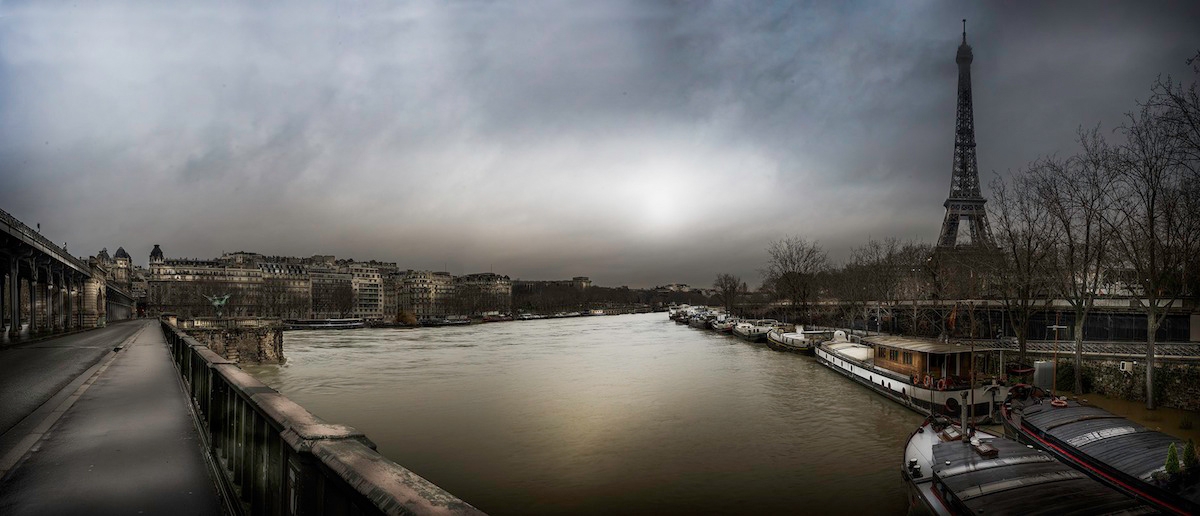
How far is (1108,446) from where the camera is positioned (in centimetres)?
1251

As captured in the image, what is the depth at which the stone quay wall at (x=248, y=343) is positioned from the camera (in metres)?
47.9

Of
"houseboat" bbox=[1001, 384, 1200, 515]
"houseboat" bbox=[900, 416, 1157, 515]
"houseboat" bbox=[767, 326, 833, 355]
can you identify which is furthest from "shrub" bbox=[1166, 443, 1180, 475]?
"houseboat" bbox=[767, 326, 833, 355]

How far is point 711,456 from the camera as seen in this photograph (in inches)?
701

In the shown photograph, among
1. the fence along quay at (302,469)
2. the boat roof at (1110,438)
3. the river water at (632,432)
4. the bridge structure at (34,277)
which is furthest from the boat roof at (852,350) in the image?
the bridge structure at (34,277)

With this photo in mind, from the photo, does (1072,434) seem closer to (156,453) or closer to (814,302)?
(156,453)

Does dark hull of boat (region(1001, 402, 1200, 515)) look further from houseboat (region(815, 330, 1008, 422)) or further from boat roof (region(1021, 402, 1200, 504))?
houseboat (region(815, 330, 1008, 422))

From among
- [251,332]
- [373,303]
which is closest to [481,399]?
[251,332]

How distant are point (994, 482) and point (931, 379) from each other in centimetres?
1324

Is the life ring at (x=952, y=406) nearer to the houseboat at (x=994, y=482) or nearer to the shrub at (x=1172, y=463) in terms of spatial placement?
the houseboat at (x=994, y=482)

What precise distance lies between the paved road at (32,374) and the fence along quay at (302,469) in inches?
227

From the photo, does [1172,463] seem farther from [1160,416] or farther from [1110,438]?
[1160,416]

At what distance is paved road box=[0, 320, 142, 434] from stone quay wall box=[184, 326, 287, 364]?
17.4 metres

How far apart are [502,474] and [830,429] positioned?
11.2m

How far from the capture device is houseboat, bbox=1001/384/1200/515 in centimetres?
1038
